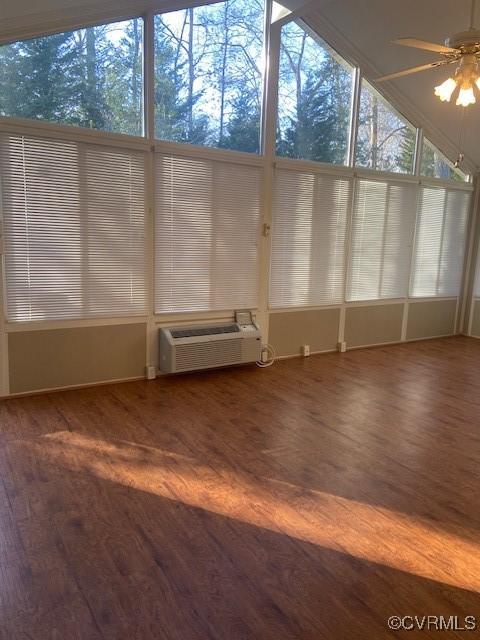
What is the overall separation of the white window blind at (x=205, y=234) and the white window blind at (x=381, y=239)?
4.89 ft

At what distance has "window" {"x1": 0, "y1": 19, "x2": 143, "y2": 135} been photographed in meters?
3.72

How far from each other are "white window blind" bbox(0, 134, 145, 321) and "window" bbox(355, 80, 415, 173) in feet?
9.42

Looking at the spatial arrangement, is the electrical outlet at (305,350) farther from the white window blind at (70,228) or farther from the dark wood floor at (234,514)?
the white window blind at (70,228)

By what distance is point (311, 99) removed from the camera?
204 inches

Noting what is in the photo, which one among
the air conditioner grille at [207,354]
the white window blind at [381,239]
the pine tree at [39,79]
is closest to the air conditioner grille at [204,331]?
the air conditioner grille at [207,354]

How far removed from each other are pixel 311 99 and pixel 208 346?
9.80 feet

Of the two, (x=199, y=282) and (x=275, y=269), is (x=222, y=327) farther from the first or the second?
(x=275, y=269)

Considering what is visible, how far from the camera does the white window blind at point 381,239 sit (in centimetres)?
580

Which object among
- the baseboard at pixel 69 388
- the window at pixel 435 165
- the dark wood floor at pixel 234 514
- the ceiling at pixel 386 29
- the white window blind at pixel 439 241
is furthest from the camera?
the white window blind at pixel 439 241

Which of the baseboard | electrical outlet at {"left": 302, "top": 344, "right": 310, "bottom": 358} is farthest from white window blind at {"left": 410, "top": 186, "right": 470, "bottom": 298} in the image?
the baseboard

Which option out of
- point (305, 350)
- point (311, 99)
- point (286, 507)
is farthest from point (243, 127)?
point (286, 507)

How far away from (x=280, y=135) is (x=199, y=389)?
2.87 meters

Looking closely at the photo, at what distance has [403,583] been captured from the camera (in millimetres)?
1985

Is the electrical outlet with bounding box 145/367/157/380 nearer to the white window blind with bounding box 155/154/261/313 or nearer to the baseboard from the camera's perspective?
the baseboard
